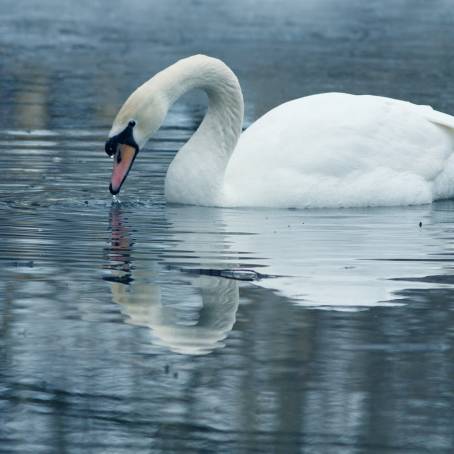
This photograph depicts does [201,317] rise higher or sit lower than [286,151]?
higher

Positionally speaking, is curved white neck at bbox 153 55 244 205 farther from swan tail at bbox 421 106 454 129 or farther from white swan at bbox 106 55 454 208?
swan tail at bbox 421 106 454 129

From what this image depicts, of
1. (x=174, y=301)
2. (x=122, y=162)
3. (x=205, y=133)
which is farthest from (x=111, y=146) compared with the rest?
(x=174, y=301)

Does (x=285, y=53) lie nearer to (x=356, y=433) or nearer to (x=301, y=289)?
(x=301, y=289)

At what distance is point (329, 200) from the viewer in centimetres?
1149

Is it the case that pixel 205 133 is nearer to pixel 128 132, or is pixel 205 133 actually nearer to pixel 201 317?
pixel 128 132

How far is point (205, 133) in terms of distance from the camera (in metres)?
11.9

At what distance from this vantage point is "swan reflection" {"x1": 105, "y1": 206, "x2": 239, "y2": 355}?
276 inches

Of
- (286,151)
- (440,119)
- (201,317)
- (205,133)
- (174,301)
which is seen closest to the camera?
(201,317)

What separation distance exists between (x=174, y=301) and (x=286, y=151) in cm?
385

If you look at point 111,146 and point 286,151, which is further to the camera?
point 286,151

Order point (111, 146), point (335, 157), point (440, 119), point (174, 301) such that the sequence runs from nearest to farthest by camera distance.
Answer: point (174, 301), point (111, 146), point (335, 157), point (440, 119)

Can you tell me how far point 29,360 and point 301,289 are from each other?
1873mm

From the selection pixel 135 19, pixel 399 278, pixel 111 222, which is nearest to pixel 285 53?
pixel 135 19

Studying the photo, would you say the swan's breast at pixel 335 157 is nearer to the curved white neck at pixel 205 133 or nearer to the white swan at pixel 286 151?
the white swan at pixel 286 151
